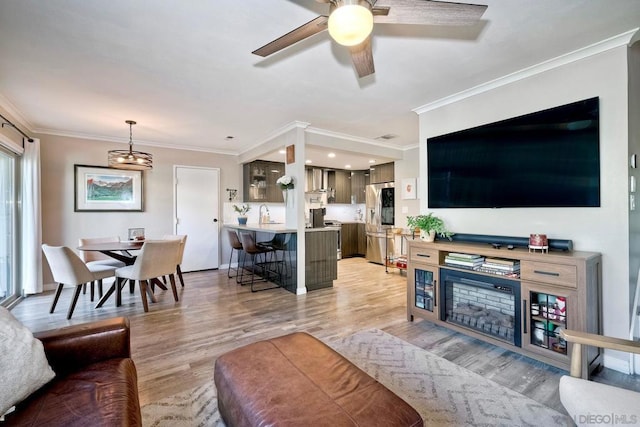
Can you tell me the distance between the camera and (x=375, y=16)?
148 cm

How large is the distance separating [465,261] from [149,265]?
3.35 metres

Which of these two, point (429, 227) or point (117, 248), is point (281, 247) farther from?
point (429, 227)

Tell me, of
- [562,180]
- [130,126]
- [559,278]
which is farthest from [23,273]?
[562,180]

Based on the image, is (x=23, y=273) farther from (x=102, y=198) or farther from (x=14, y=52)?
(x=14, y=52)

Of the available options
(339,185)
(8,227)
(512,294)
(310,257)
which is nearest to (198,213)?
(8,227)

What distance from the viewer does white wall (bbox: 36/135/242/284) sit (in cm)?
441

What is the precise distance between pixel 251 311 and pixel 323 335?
1.04 meters

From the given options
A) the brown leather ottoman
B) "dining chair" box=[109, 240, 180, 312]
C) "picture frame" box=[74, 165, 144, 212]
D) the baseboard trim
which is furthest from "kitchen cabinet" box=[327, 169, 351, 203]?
the brown leather ottoman

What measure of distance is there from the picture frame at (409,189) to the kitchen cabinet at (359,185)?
80.3 inches

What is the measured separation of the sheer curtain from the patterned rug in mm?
3670

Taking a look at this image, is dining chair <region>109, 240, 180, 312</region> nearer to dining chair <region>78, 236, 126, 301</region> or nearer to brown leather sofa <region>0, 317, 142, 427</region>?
dining chair <region>78, 236, 126, 301</region>

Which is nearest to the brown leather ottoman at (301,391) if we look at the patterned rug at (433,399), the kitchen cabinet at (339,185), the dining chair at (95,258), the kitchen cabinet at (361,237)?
the patterned rug at (433,399)

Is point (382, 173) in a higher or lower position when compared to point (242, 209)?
higher

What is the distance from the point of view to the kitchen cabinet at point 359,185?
7625mm
